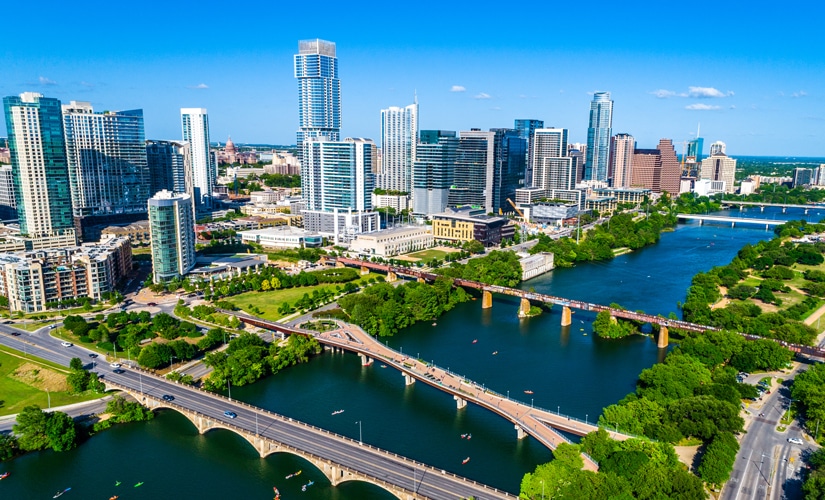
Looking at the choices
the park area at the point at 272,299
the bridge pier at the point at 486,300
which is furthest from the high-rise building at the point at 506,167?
the bridge pier at the point at 486,300

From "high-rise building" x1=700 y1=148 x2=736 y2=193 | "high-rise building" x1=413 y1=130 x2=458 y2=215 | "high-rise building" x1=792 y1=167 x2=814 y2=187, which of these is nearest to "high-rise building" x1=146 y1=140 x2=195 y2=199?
"high-rise building" x1=413 y1=130 x2=458 y2=215

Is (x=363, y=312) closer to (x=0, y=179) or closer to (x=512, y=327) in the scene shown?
(x=512, y=327)

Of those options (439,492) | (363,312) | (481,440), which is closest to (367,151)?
(363,312)

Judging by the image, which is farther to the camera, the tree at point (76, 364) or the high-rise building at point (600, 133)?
the high-rise building at point (600, 133)

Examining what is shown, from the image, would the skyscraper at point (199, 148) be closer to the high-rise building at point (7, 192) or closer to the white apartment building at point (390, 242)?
the high-rise building at point (7, 192)

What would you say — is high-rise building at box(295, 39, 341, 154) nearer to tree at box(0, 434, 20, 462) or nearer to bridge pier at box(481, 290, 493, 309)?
bridge pier at box(481, 290, 493, 309)

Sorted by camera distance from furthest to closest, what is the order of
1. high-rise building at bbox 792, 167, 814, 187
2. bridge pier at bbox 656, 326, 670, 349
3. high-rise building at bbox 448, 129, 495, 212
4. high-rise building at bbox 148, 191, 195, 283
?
high-rise building at bbox 792, 167, 814, 187 < high-rise building at bbox 448, 129, 495, 212 < high-rise building at bbox 148, 191, 195, 283 < bridge pier at bbox 656, 326, 670, 349
